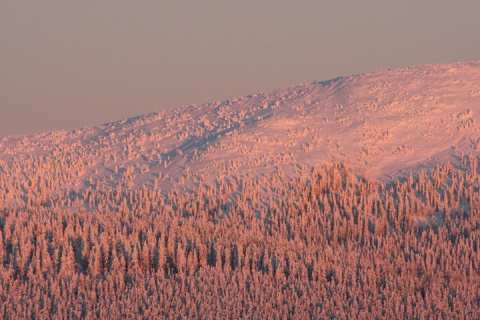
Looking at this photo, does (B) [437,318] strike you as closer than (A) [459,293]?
Yes

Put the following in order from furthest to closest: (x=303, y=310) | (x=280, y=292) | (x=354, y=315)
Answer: (x=280, y=292) < (x=303, y=310) < (x=354, y=315)

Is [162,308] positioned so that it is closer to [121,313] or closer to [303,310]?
[121,313]

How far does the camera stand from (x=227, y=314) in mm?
178125

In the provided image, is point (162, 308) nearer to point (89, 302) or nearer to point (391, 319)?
point (89, 302)

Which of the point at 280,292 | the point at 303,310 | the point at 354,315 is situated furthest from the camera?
the point at 280,292

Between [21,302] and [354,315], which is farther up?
[21,302]

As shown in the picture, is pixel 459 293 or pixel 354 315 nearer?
pixel 354 315

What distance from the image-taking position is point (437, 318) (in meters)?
182

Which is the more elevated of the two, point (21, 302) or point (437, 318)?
point (21, 302)

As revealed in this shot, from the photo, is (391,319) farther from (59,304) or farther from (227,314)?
(59,304)

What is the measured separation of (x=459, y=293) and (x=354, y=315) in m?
39.4

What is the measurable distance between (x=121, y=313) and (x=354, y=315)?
5164 centimetres

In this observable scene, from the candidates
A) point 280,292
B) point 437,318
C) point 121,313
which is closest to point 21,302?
point 121,313

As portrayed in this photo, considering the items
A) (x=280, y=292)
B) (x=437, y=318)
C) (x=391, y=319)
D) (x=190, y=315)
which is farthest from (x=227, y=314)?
(x=437, y=318)
